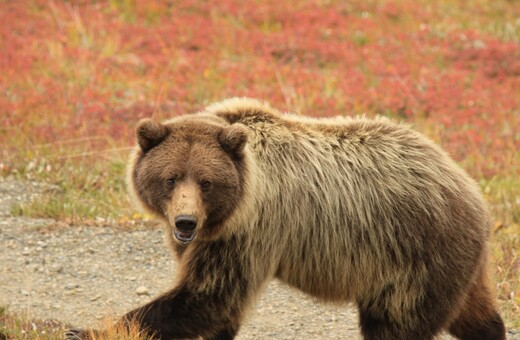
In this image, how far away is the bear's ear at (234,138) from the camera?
4598 millimetres

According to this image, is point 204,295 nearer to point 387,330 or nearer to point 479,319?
point 387,330

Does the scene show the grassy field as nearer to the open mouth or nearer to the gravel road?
the gravel road

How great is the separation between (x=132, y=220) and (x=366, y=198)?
342cm

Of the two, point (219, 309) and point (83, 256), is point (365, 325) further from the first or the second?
point (83, 256)

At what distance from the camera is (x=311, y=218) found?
4941 millimetres

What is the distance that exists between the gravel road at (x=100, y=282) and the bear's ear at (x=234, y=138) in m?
1.88

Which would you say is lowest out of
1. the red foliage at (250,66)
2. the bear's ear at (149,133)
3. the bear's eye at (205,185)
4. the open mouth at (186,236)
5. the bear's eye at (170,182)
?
the red foliage at (250,66)

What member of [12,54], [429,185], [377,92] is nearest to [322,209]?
[429,185]

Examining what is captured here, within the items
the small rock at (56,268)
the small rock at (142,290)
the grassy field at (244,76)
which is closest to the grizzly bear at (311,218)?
the small rock at (142,290)

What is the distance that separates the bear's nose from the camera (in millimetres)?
4398

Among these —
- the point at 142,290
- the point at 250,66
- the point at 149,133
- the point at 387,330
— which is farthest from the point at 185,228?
the point at 250,66

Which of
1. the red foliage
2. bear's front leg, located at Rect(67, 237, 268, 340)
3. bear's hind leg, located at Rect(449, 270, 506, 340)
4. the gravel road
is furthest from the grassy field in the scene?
bear's front leg, located at Rect(67, 237, 268, 340)

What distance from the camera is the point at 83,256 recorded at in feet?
23.9

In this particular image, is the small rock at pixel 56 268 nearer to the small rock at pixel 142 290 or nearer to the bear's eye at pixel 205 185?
the small rock at pixel 142 290
